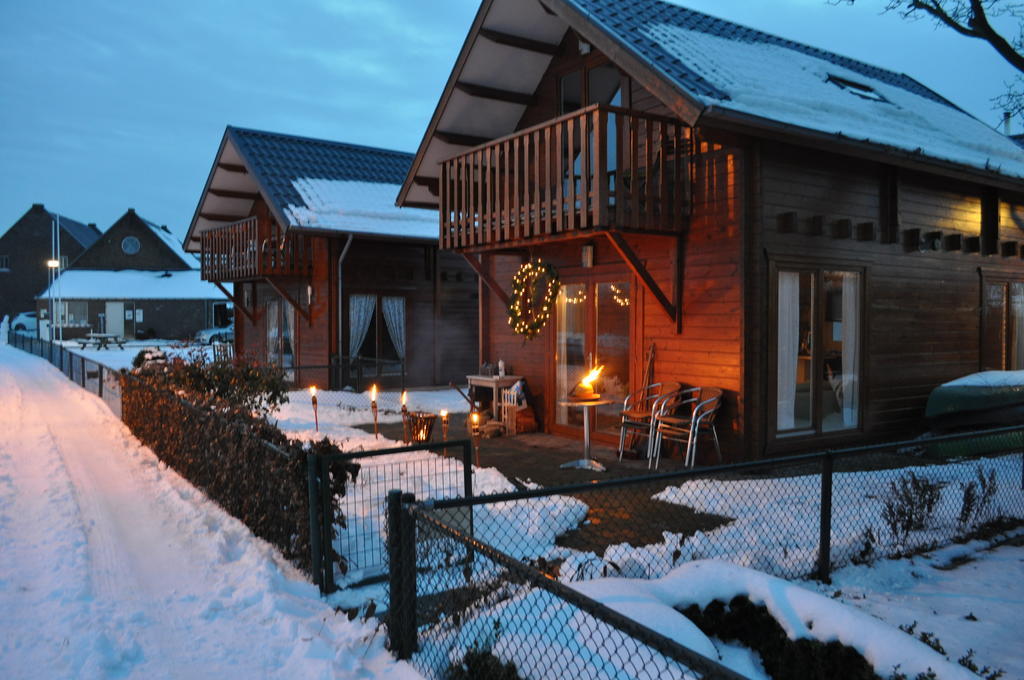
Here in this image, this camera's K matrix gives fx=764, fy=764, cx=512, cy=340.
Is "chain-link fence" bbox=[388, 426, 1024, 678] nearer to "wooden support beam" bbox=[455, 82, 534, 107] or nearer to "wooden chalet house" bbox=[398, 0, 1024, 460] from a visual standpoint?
"wooden chalet house" bbox=[398, 0, 1024, 460]

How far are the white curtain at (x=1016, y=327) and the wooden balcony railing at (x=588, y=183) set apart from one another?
6.50m

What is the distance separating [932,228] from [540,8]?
6.20m

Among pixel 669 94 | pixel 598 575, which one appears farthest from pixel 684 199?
pixel 598 575

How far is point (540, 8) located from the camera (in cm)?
1046

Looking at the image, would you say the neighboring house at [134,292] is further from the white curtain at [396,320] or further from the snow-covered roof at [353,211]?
the white curtain at [396,320]

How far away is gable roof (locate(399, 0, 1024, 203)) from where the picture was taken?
8.06 metres

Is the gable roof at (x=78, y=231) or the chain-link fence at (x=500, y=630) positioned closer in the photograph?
the chain-link fence at (x=500, y=630)

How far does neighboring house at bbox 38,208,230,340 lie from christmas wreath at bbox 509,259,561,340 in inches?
1496

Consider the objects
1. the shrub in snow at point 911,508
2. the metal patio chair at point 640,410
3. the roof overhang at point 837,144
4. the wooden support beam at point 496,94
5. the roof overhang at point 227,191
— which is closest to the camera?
the shrub in snow at point 911,508

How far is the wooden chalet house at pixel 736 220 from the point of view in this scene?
8500 millimetres

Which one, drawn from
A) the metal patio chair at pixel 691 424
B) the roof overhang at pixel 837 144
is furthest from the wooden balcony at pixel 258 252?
the roof overhang at pixel 837 144

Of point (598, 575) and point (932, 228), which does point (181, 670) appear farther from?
point (932, 228)

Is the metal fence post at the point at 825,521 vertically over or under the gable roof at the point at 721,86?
under

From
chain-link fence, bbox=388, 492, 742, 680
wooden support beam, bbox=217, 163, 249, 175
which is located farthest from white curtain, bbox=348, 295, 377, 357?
chain-link fence, bbox=388, 492, 742, 680
